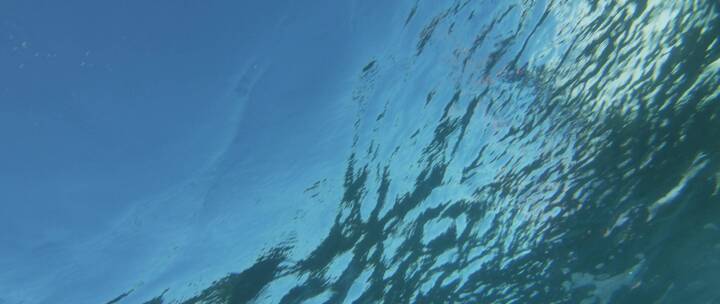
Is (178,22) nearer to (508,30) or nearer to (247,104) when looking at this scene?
(247,104)

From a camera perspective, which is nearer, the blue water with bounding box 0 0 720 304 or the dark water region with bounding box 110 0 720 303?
the blue water with bounding box 0 0 720 304

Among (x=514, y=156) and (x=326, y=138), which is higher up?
(x=326, y=138)

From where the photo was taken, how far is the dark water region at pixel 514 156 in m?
8.70

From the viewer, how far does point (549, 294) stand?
1794 cm

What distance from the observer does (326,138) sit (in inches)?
341

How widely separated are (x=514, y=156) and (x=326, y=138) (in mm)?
4938

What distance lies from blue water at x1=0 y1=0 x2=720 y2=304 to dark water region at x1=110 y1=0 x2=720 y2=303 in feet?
0.18

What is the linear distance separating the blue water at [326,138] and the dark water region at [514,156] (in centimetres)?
6

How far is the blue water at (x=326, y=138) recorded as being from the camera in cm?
652

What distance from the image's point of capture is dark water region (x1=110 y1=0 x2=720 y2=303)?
8695 mm

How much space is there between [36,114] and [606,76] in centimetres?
1024

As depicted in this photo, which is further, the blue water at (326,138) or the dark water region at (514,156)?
the dark water region at (514,156)

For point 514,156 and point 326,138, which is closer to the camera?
point 326,138

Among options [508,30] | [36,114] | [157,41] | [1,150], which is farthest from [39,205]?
[508,30]
